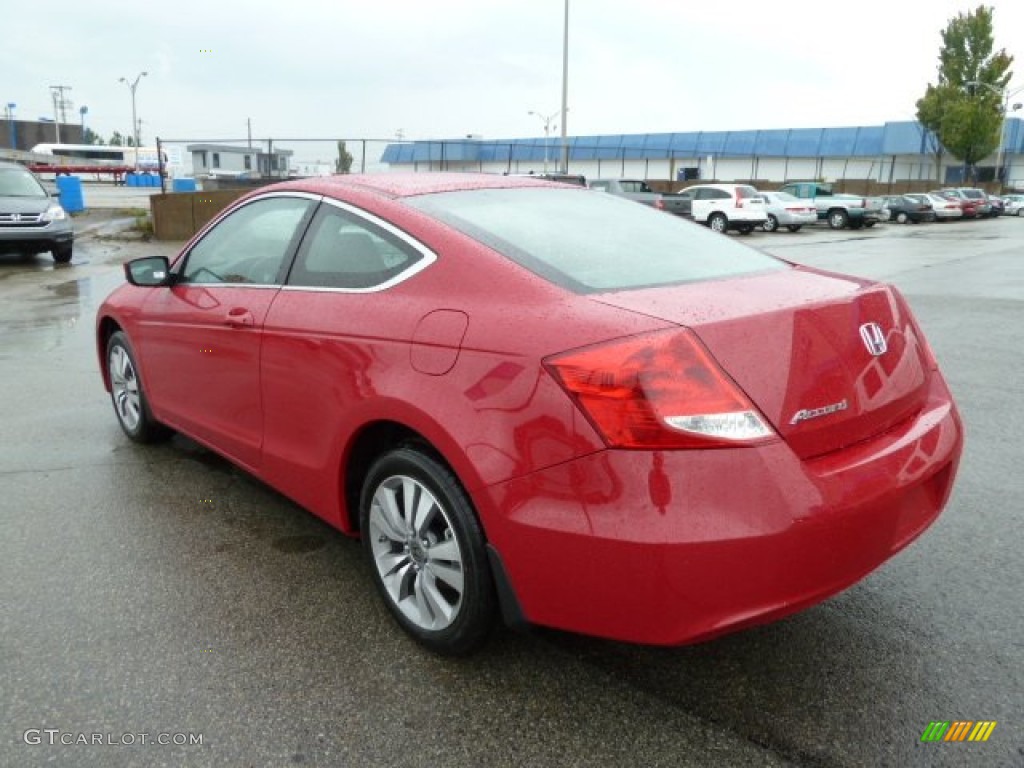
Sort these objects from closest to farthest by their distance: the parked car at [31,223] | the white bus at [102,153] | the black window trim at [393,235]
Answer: the black window trim at [393,235] → the parked car at [31,223] → the white bus at [102,153]

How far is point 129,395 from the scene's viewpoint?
193 inches

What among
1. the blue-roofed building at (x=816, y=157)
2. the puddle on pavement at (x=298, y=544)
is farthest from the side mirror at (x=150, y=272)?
the blue-roofed building at (x=816, y=157)

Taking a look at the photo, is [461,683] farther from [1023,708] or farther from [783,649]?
[1023,708]

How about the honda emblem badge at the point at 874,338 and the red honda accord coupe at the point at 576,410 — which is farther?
the honda emblem badge at the point at 874,338

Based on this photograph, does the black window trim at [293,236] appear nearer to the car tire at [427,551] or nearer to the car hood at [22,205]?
the car tire at [427,551]

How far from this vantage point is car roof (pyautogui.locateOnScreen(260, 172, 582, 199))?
10.7 feet

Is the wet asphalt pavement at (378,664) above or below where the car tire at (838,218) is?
below

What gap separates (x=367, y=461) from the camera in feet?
10.0

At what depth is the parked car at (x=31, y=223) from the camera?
14.6 metres

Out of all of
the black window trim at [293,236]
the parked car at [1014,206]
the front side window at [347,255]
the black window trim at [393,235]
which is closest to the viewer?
the black window trim at [393,235]

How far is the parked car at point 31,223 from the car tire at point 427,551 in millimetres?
14260

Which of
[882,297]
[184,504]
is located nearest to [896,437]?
[882,297]

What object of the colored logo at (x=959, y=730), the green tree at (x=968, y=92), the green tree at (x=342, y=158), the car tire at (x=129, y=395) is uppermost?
the green tree at (x=968, y=92)

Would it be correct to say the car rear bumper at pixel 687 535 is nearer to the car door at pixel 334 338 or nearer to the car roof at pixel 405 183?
the car door at pixel 334 338
